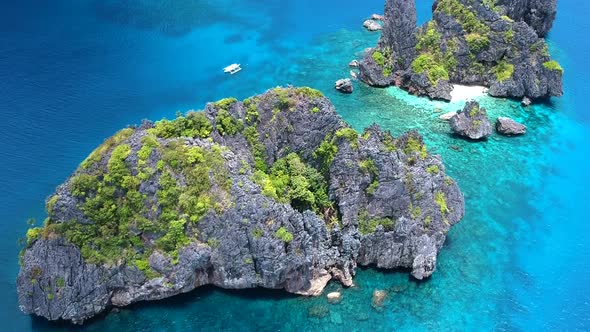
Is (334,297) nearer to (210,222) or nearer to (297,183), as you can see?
(297,183)

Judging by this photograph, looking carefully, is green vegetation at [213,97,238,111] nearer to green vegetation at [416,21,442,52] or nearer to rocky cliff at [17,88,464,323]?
rocky cliff at [17,88,464,323]

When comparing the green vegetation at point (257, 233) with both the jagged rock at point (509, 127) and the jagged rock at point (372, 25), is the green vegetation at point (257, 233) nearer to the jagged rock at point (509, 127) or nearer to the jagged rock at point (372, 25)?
the jagged rock at point (509, 127)

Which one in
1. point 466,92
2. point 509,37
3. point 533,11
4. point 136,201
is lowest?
point 136,201

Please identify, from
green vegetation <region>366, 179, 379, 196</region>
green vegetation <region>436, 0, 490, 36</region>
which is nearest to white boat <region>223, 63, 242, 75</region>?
green vegetation <region>436, 0, 490, 36</region>

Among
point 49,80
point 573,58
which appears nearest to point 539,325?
point 573,58

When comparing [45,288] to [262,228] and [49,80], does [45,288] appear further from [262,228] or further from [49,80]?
[49,80]

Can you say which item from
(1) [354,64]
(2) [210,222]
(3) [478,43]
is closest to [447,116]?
(3) [478,43]
